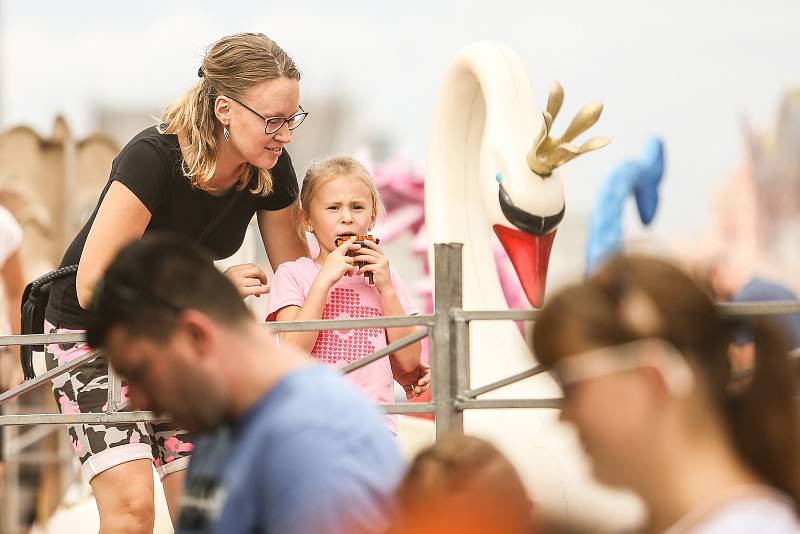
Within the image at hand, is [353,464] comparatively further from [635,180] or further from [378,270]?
[635,180]

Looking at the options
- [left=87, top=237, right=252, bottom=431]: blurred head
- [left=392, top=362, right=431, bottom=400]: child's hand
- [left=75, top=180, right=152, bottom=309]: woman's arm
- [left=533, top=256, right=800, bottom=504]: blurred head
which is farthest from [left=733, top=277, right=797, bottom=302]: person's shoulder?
[left=87, top=237, right=252, bottom=431]: blurred head

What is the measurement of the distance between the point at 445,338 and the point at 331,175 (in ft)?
1.90

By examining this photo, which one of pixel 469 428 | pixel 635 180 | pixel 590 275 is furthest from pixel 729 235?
pixel 590 275

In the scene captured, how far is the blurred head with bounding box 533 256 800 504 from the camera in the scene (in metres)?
1.48

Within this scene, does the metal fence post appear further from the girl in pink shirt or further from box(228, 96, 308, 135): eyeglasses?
box(228, 96, 308, 135): eyeglasses

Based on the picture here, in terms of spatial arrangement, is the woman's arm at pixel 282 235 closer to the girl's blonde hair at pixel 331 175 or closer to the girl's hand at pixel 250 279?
the girl's blonde hair at pixel 331 175

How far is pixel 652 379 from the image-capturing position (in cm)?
148

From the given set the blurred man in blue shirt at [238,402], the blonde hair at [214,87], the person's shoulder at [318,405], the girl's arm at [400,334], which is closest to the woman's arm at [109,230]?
the blonde hair at [214,87]

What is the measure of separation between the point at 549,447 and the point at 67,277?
5.62ft

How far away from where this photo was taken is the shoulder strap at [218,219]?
10.9ft

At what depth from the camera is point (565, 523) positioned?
1604 millimetres

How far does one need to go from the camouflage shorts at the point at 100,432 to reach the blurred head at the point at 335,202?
69 cm

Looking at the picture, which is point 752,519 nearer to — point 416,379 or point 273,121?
point 273,121

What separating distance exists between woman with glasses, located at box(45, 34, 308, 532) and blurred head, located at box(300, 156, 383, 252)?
18 cm
